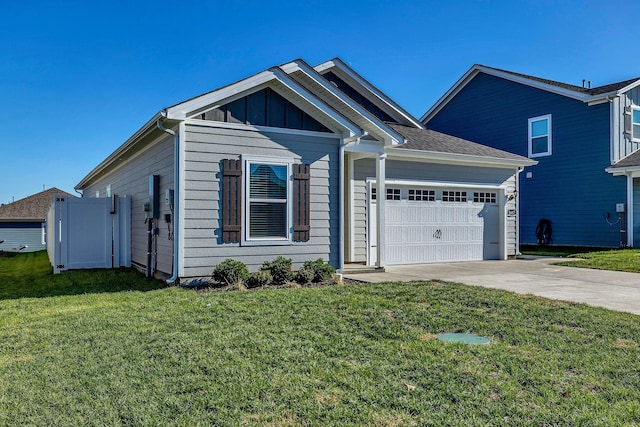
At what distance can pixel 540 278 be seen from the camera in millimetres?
9258

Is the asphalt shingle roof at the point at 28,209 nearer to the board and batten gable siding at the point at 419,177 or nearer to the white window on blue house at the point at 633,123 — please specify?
the board and batten gable siding at the point at 419,177

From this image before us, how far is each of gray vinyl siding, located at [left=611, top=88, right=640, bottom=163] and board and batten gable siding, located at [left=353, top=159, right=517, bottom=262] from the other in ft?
16.4

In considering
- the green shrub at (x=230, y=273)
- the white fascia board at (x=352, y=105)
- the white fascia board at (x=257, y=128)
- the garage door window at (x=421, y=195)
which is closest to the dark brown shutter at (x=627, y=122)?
the garage door window at (x=421, y=195)

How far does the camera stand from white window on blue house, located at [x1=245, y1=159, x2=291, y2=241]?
855cm

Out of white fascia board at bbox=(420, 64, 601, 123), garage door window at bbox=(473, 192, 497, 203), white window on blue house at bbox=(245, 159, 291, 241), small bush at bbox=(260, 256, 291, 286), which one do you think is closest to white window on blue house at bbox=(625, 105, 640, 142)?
white fascia board at bbox=(420, 64, 601, 123)

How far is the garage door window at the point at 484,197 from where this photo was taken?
1294cm

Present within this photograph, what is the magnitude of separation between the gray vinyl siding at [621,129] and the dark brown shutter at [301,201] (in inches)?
479

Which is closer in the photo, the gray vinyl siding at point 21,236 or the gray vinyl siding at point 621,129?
the gray vinyl siding at point 621,129

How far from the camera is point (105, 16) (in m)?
11.7

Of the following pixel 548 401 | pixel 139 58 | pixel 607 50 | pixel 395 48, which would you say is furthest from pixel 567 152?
pixel 548 401

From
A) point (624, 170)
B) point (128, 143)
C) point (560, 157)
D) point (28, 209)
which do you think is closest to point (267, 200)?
point (128, 143)

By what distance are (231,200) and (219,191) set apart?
0.26 meters

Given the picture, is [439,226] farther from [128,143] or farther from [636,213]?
[636,213]

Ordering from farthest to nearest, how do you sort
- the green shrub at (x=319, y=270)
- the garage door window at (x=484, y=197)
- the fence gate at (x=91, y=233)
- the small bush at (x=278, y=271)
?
1. the garage door window at (x=484, y=197)
2. the fence gate at (x=91, y=233)
3. the green shrub at (x=319, y=270)
4. the small bush at (x=278, y=271)
